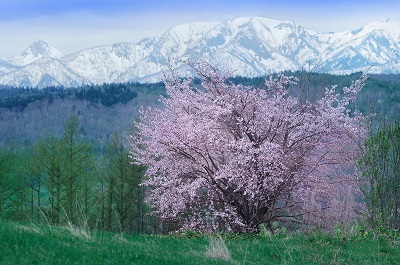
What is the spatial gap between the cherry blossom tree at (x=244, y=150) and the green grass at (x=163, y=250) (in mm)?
4904

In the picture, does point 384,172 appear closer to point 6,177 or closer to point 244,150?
point 244,150

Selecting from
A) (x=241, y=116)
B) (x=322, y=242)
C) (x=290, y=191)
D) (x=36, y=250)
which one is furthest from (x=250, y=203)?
(x=36, y=250)

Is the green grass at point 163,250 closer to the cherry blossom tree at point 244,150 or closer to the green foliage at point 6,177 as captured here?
the cherry blossom tree at point 244,150

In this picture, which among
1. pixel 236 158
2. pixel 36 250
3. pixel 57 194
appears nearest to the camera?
pixel 36 250

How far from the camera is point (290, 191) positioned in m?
18.4

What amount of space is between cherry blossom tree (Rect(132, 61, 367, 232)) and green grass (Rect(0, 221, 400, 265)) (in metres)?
4.90

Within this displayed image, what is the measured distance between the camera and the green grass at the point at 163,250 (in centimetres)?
643

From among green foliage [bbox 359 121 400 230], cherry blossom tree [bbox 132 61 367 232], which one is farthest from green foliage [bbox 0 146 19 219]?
green foliage [bbox 359 121 400 230]

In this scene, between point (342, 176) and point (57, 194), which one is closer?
point (342, 176)

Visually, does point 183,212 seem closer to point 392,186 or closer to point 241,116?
point 241,116

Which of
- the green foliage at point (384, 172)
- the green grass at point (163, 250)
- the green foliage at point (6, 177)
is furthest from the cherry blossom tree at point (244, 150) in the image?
the green foliage at point (6, 177)

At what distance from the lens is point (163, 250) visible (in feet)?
29.6

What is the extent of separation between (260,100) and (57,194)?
86.7 ft

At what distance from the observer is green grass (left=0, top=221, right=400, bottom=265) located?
21.1 ft
